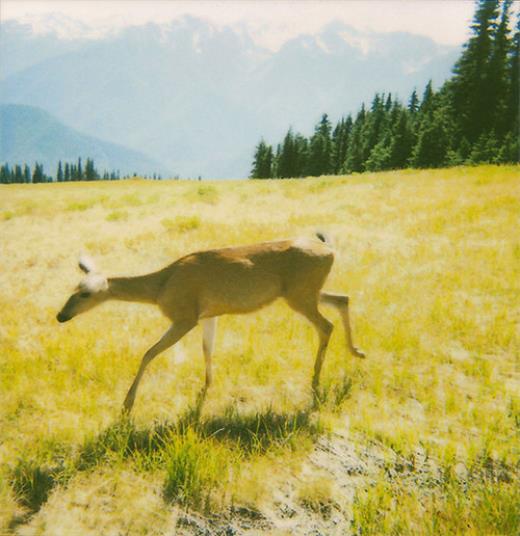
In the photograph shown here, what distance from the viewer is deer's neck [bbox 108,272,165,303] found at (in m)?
5.10

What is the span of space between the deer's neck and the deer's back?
15cm

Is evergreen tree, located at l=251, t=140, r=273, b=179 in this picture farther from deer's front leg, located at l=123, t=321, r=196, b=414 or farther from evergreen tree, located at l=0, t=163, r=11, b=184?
evergreen tree, located at l=0, t=163, r=11, b=184

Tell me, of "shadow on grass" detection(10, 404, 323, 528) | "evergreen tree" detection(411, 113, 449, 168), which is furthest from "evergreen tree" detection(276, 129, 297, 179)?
"shadow on grass" detection(10, 404, 323, 528)

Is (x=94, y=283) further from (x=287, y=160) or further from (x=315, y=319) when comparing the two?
(x=287, y=160)

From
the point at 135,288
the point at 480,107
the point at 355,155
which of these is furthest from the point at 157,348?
the point at 355,155

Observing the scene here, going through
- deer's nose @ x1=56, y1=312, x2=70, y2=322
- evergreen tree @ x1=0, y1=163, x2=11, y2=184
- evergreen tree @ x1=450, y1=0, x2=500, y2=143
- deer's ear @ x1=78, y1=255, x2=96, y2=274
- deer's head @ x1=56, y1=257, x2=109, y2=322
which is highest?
evergreen tree @ x1=450, y1=0, x2=500, y2=143

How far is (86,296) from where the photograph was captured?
4902 mm

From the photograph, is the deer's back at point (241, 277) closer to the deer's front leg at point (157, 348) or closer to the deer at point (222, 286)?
the deer at point (222, 286)

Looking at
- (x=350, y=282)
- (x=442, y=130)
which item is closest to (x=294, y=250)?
(x=350, y=282)

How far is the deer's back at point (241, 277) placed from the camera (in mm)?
4961

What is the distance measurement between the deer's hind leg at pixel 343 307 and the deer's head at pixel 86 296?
2685 mm

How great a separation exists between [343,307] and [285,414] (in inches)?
66.5

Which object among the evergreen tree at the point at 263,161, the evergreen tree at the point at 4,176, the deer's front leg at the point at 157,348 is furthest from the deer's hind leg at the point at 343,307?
the evergreen tree at the point at 4,176

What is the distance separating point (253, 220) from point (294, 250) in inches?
332
